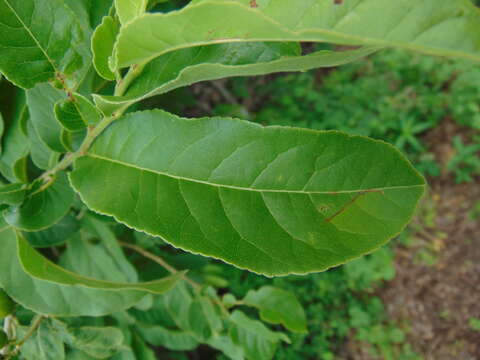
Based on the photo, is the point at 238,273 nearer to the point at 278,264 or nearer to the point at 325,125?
the point at 325,125

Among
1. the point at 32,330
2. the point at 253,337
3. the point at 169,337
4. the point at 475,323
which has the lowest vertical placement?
the point at 475,323

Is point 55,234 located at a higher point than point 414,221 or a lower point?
higher

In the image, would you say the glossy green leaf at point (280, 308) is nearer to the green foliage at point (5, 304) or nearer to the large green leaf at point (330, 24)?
the green foliage at point (5, 304)

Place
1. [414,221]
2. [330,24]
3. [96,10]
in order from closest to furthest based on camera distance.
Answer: [330,24] → [96,10] → [414,221]

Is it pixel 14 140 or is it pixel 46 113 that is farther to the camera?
pixel 14 140

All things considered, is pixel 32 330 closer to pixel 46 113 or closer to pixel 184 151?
pixel 46 113

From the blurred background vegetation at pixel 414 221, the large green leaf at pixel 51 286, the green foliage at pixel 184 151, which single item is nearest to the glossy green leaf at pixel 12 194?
the green foliage at pixel 184 151

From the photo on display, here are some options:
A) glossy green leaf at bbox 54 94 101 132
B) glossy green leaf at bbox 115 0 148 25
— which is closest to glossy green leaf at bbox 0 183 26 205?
glossy green leaf at bbox 54 94 101 132

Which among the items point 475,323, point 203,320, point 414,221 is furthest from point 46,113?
point 475,323
